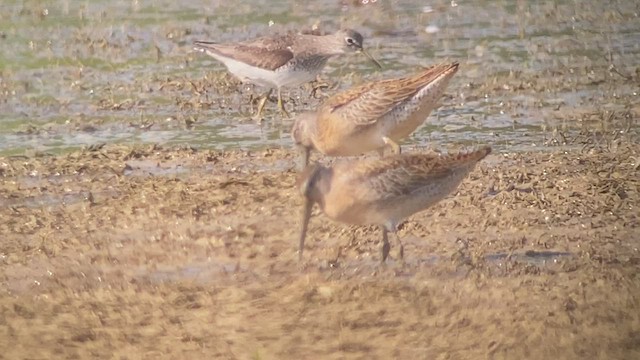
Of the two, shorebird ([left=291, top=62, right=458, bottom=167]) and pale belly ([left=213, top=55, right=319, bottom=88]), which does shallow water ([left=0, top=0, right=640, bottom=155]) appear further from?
shorebird ([left=291, top=62, right=458, bottom=167])

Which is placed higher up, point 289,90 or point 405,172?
point 405,172

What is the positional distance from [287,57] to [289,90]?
0.88 meters

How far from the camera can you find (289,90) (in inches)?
505

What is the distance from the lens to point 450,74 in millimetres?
9367

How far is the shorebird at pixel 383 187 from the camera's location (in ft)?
26.0

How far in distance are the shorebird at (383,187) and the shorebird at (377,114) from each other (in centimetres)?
124

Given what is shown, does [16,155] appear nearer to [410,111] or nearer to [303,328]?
[410,111]

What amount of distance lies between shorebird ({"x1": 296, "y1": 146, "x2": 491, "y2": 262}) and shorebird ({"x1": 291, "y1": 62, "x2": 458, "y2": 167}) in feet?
4.06

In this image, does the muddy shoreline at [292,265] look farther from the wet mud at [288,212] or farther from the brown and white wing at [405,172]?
the brown and white wing at [405,172]

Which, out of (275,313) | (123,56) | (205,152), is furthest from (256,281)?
(123,56)

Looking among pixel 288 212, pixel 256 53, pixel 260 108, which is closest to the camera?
pixel 288 212

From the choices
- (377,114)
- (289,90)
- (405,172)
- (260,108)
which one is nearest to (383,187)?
(405,172)

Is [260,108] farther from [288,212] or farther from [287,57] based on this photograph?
[288,212]

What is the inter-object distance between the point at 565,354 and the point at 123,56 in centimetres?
797
